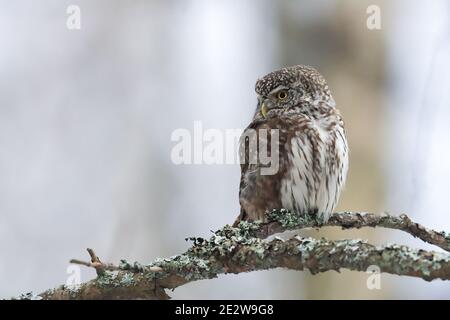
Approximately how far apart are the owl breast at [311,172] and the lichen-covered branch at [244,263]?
3.30ft

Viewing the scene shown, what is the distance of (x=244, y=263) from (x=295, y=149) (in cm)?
135

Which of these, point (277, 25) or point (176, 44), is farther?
point (176, 44)

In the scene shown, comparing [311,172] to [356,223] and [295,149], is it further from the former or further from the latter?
[356,223]

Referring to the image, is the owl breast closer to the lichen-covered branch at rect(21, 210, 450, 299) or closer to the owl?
the owl

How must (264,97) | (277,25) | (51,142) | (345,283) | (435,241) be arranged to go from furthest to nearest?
(51,142)
(277,25)
(345,283)
(264,97)
(435,241)

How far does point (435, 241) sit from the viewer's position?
3.32 m

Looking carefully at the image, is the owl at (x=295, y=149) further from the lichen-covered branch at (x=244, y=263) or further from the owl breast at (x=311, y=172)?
the lichen-covered branch at (x=244, y=263)

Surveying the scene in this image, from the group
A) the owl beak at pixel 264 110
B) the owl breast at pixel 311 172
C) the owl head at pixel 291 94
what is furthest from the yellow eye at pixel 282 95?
the owl breast at pixel 311 172

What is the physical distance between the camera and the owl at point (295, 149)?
14.0ft

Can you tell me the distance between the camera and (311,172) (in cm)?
426
